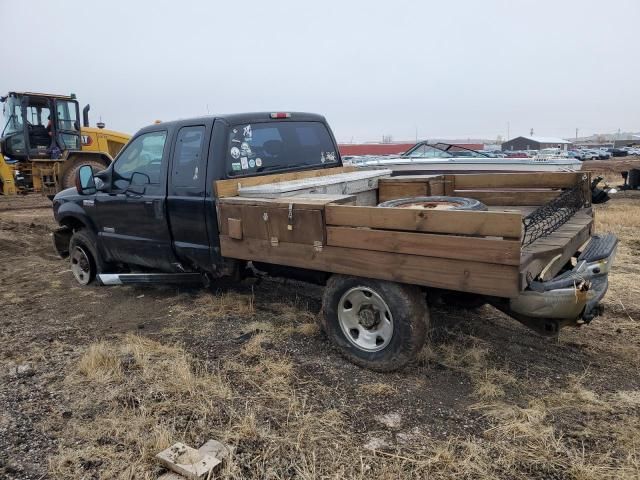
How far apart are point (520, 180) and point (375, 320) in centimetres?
227

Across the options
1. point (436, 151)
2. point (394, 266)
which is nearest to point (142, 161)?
point (394, 266)

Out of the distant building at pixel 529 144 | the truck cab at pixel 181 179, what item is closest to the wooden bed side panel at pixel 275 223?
the truck cab at pixel 181 179

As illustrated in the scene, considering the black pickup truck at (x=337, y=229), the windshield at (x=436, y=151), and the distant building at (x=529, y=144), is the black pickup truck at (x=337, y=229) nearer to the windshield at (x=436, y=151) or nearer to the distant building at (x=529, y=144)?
the windshield at (x=436, y=151)

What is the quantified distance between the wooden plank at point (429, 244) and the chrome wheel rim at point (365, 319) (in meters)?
0.38

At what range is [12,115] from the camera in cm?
1384

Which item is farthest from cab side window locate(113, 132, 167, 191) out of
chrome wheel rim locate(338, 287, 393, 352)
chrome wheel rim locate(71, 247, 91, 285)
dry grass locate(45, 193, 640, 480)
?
chrome wheel rim locate(338, 287, 393, 352)

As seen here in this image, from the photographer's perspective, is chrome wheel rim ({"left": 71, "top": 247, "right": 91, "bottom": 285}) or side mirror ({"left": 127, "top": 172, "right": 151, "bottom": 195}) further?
chrome wheel rim ({"left": 71, "top": 247, "right": 91, "bottom": 285})

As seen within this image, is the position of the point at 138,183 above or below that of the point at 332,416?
above

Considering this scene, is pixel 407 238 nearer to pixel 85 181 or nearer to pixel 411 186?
pixel 411 186

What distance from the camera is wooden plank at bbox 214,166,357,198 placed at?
4277 millimetres

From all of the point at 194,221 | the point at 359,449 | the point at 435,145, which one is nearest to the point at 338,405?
the point at 359,449

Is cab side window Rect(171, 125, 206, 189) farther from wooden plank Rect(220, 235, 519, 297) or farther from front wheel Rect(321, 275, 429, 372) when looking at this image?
front wheel Rect(321, 275, 429, 372)

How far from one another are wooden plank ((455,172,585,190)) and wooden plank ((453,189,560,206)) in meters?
0.06

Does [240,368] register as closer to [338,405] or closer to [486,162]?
[338,405]
